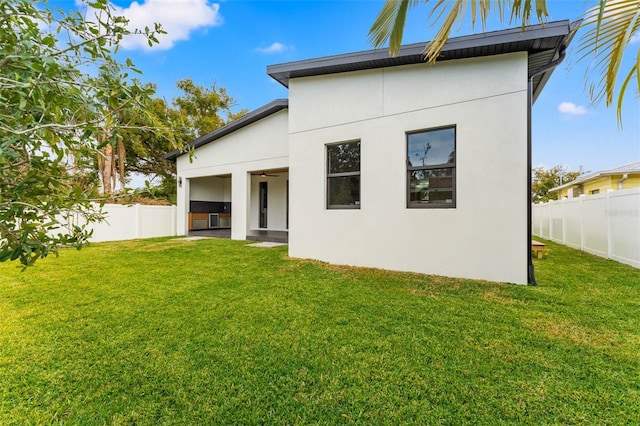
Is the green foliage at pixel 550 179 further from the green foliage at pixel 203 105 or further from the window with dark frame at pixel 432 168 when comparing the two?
the green foliage at pixel 203 105

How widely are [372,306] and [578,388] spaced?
2.15 m

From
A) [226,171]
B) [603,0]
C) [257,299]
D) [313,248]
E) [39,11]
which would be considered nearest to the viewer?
[39,11]

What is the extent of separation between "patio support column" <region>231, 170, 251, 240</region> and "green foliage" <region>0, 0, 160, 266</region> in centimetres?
856

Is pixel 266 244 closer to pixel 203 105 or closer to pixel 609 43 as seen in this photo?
pixel 609 43

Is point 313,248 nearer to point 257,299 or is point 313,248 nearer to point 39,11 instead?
point 257,299

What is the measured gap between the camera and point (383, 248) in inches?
239

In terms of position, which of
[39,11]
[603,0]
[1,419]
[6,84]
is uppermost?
[603,0]

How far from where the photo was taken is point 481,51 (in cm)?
498

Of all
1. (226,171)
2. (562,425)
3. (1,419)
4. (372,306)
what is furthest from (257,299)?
(226,171)

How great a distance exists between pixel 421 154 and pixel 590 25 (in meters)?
3.06

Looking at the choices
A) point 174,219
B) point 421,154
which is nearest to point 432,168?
point 421,154

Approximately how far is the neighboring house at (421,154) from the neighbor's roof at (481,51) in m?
0.02

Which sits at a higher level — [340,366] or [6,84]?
[6,84]

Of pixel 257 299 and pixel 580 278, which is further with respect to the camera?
pixel 580 278
